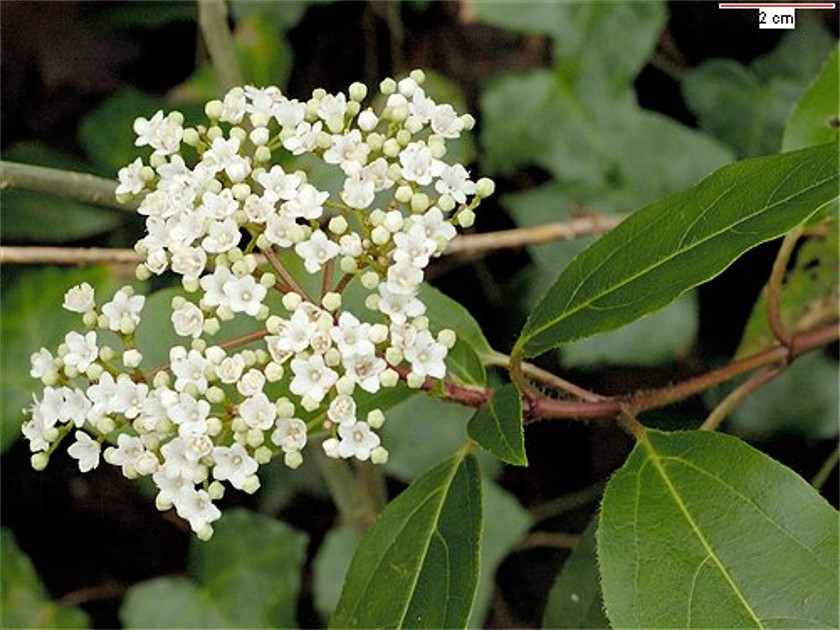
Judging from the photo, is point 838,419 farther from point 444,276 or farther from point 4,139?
point 4,139

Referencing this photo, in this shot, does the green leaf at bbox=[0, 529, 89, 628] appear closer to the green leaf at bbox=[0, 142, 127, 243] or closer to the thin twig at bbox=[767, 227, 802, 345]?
the green leaf at bbox=[0, 142, 127, 243]

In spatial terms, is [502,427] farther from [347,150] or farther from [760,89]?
[760,89]

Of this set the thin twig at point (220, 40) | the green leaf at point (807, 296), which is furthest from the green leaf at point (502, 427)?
the thin twig at point (220, 40)

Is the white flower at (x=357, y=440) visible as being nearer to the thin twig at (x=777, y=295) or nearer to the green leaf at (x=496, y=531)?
the thin twig at (x=777, y=295)

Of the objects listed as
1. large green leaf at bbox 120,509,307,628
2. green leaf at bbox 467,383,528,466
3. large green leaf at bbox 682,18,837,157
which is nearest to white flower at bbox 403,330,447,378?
green leaf at bbox 467,383,528,466

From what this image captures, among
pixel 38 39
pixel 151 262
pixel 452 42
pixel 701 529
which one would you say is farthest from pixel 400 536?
pixel 38 39

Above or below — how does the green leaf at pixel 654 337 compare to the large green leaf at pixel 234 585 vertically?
above
